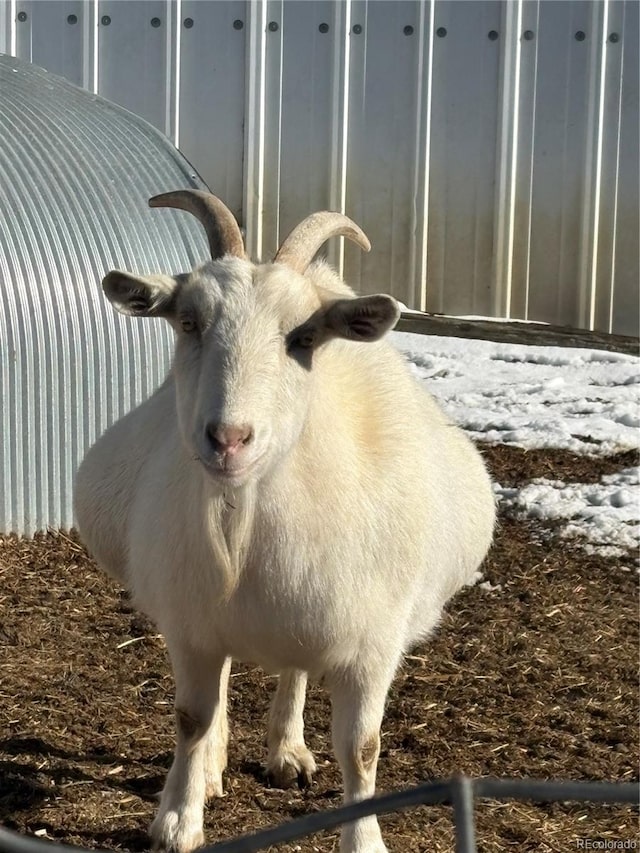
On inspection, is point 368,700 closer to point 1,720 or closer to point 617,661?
point 1,720

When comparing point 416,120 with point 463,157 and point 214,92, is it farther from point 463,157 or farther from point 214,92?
point 214,92

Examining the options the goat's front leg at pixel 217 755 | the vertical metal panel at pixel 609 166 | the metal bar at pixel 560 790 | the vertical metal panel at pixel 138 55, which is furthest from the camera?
the vertical metal panel at pixel 138 55

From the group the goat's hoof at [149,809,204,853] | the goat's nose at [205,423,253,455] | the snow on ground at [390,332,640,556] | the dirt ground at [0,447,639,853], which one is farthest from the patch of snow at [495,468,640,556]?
the goat's nose at [205,423,253,455]

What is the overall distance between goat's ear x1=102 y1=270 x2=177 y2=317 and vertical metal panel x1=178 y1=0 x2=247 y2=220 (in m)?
7.73

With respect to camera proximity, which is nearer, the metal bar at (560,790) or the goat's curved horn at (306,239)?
the metal bar at (560,790)

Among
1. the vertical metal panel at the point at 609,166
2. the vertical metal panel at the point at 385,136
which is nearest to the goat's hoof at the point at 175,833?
the vertical metal panel at the point at 385,136

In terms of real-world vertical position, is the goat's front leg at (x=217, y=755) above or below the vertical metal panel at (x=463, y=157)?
below

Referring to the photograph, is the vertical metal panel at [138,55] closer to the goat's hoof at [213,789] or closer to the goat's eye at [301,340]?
the goat's hoof at [213,789]

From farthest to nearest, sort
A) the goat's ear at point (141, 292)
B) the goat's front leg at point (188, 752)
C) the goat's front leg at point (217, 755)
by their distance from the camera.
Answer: the goat's front leg at point (217, 755) < the goat's front leg at point (188, 752) < the goat's ear at point (141, 292)

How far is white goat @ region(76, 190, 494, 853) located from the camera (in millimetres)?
3453

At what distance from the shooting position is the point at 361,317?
3574mm

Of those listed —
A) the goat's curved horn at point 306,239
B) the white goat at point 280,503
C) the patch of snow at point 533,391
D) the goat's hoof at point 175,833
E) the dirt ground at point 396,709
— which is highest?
the goat's curved horn at point 306,239

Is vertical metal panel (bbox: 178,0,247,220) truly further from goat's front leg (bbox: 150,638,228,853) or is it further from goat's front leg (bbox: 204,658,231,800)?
goat's front leg (bbox: 150,638,228,853)

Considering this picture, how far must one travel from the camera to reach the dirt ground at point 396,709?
437cm
